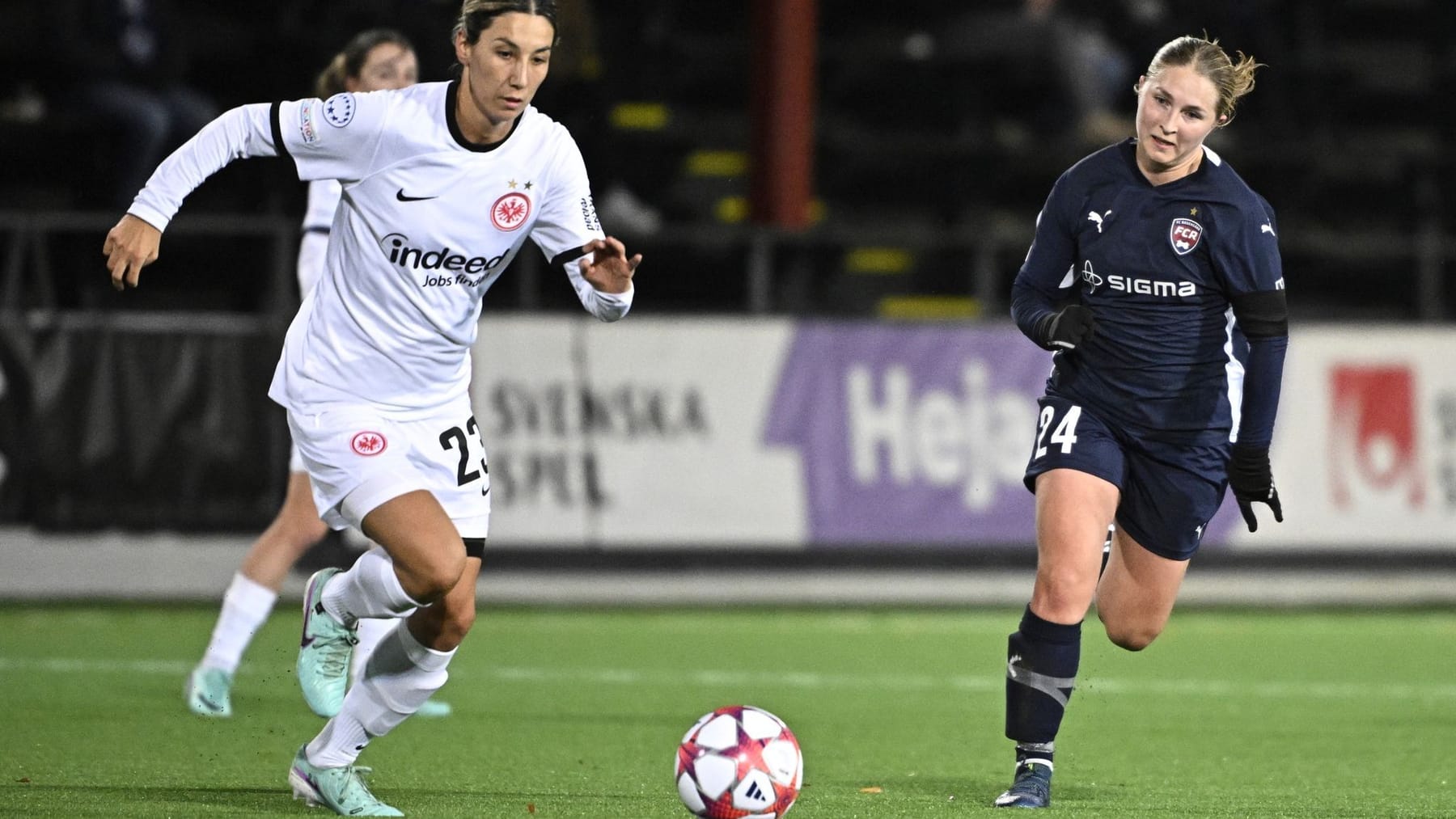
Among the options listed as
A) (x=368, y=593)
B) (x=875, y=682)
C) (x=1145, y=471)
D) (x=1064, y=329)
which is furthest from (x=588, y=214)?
(x=875, y=682)

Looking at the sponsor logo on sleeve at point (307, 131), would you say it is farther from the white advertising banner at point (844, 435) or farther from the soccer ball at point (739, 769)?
the white advertising banner at point (844, 435)

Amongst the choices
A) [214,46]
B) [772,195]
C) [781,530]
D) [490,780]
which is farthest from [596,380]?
[490,780]

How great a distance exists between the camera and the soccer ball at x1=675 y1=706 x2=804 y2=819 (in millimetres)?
4863

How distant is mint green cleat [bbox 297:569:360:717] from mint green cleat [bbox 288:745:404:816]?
290 millimetres

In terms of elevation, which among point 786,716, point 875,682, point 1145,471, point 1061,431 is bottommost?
point 875,682

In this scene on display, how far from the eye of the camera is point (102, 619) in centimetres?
1071

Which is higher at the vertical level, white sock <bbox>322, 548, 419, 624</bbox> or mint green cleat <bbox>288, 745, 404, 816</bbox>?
white sock <bbox>322, 548, 419, 624</bbox>

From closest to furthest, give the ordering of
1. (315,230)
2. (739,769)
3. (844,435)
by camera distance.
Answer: (739,769), (315,230), (844,435)

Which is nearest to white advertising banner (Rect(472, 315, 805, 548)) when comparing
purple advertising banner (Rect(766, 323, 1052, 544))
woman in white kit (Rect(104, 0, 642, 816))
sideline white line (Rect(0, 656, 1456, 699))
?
purple advertising banner (Rect(766, 323, 1052, 544))

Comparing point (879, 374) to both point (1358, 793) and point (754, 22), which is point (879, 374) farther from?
point (1358, 793)

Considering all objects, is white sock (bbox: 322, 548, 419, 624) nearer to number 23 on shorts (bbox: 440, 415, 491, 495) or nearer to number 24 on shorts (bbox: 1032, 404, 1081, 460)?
number 23 on shorts (bbox: 440, 415, 491, 495)

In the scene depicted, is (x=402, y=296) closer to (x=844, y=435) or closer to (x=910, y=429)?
(x=844, y=435)

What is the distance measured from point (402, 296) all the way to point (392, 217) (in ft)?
0.66

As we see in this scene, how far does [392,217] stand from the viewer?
5.26m
